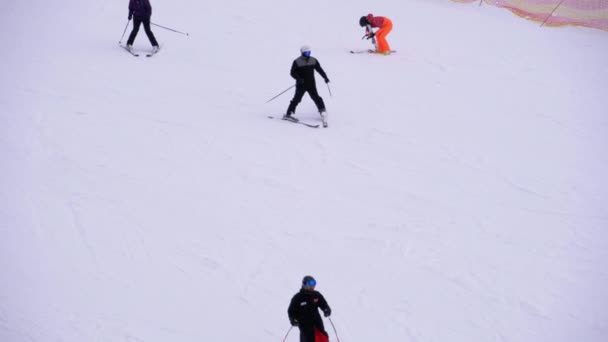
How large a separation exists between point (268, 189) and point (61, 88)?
518 centimetres

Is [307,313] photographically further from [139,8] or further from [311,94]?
[139,8]

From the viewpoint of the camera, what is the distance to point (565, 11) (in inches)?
524

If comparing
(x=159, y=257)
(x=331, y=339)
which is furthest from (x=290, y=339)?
(x=159, y=257)

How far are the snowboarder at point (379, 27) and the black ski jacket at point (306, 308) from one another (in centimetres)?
822

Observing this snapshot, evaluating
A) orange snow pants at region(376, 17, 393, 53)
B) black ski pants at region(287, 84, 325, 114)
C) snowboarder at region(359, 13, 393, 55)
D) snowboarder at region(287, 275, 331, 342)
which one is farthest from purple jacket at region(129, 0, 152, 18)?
snowboarder at region(287, 275, 331, 342)

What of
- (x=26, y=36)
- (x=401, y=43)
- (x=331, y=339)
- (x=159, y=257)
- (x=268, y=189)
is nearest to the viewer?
(x=331, y=339)

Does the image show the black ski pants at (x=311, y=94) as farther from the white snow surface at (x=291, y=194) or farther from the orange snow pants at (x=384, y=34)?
the orange snow pants at (x=384, y=34)

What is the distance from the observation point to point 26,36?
35.9ft

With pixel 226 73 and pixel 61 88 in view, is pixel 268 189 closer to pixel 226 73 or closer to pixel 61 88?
pixel 226 73

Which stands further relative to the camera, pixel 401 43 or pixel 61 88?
pixel 401 43

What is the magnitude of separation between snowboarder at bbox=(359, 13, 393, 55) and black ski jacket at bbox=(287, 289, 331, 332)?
822cm

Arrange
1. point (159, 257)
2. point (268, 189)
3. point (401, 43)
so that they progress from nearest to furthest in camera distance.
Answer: point (159, 257) < point (268, 189) < point (401, 43)

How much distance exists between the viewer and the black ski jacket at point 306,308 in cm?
367

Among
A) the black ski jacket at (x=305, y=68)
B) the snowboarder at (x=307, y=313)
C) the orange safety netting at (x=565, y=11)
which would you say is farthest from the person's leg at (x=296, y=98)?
the orange safety netting at (x=565, y=11)
